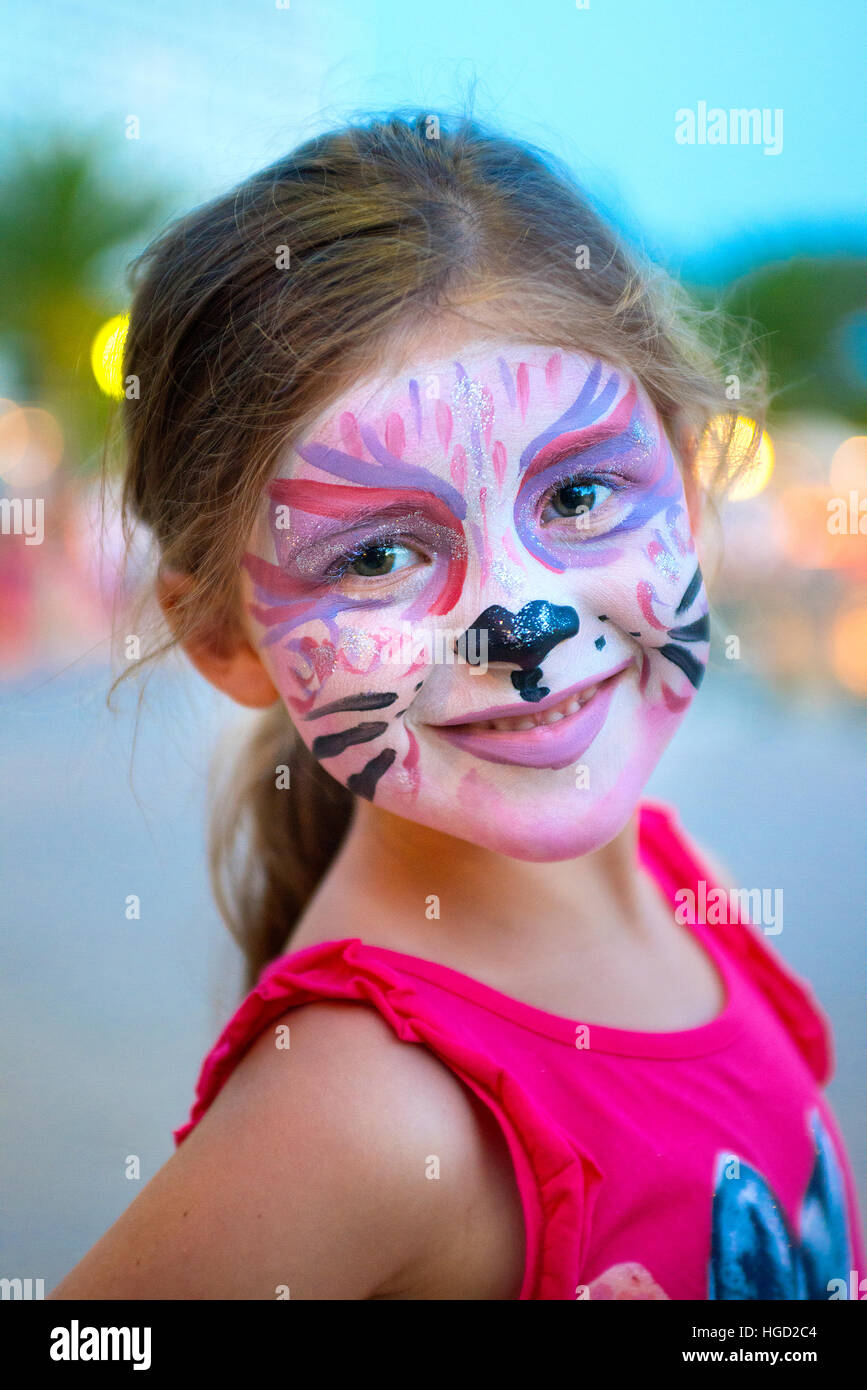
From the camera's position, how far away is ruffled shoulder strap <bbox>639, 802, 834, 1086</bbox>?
113cm

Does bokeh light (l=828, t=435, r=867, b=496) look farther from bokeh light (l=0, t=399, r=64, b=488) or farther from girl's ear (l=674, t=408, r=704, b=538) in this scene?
bokeh light (l=0, t=399, r=64, b=488)

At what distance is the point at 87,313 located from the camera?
1.06 metres

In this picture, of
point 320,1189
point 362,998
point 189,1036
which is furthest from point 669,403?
point 189,1036

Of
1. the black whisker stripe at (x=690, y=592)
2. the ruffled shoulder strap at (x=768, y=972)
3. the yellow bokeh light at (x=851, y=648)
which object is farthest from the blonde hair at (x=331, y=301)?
the ruffled shoulder strap at (x=768, y=972)

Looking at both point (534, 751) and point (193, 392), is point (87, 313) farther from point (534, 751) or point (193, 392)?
point (534, 751)

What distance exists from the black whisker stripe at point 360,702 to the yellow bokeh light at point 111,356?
1.16 feet

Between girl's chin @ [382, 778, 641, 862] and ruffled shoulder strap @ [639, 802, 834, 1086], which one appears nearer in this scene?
girl's chin @ [382, 778, 641, 862]

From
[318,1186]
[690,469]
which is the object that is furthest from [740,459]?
[318,1186]

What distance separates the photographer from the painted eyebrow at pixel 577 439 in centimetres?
82

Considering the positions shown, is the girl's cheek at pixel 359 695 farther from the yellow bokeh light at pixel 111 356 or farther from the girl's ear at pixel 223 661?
the yellow bokeh light at pixel 111 356

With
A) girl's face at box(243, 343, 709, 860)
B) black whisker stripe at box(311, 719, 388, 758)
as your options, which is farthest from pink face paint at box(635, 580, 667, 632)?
black whisker stripe at box(311, 719, 388, 758)

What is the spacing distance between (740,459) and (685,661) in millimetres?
286

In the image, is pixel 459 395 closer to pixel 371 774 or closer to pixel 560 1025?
pixel 371 774

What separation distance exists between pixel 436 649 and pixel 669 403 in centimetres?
30
